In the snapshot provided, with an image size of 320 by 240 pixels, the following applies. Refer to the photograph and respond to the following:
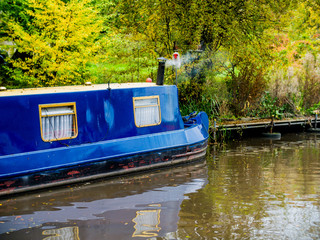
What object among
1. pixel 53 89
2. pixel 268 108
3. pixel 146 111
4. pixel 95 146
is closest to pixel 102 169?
pixel 95 146

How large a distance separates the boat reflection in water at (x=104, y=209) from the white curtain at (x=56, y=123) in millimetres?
1184

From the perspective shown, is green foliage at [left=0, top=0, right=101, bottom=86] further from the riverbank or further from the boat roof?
the riverbank

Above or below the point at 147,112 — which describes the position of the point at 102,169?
below

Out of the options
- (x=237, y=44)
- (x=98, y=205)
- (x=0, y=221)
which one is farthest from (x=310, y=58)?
(x=0, y=221)

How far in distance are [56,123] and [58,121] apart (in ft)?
0.27

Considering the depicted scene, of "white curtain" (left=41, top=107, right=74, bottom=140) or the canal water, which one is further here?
"white curtain" (left=41, top=107, right=74, bottom=140)

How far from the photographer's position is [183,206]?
316 inches

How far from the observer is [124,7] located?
63.1 ft

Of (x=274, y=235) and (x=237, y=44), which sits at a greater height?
(x=237, y=44)

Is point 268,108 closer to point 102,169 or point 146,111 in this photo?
point 146,111

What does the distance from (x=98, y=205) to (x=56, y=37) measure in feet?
26.3

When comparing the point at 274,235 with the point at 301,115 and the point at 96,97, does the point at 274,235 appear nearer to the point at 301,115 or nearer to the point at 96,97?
the point at 96,97

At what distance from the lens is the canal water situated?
22.0 ft

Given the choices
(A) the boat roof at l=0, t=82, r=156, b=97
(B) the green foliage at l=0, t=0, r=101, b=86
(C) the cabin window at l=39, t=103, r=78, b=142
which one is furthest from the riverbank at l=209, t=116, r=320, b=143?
(C) the cabin window at l=39, t=103, r=78, b=142
